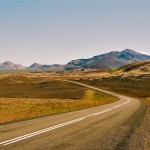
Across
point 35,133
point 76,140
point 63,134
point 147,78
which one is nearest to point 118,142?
point 76,140

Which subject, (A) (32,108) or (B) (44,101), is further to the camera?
(B) (44,101)

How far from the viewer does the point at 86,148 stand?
1344 centimetres

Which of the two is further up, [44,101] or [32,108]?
[32,108]

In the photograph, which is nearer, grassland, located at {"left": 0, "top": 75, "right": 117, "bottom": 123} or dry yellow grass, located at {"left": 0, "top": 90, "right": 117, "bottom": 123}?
dry yellow grass, located at {"left": 0, "top": 90, "right": 117, "bottom": 123}

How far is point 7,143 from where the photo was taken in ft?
45.2

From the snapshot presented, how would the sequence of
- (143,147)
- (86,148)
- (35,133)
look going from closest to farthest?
(86,148)
(143,147)
(35,133)

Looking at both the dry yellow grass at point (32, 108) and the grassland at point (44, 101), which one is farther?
the grassland at point (44, 101)

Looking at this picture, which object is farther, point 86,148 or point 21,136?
point 21,136

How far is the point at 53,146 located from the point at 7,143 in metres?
1.96

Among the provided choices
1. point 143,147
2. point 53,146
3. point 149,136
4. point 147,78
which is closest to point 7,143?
point 53,146

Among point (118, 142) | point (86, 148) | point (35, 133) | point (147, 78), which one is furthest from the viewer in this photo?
point (147, 78)

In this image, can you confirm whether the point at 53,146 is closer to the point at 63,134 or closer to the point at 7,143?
the point at 7,143

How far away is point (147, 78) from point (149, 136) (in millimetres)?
127575

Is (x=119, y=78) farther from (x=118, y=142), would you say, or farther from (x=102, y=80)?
(x=118, y=142)
